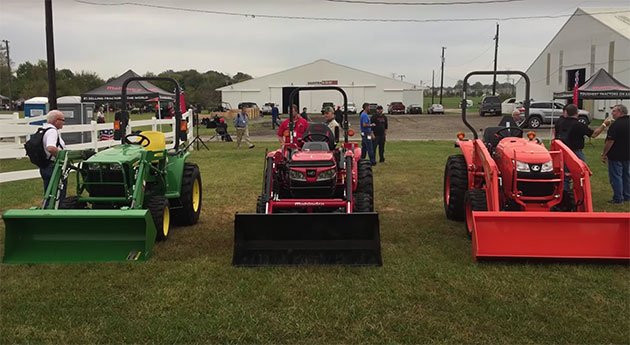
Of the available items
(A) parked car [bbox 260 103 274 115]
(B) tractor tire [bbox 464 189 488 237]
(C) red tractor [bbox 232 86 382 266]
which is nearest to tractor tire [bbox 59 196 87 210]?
(C) red tractor [bbox 232 86 382 266]

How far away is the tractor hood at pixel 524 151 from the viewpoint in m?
6.02

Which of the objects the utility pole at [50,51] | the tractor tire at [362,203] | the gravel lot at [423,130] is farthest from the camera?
the gravel lot at [423,130]

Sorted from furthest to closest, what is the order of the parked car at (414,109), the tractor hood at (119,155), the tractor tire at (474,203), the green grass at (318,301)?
the parked car at (414,109)
the tractor tire at (474,203)
the tractor hood at (119,155)
the green grass at (318,301)

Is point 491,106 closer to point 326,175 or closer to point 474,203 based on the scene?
point 474,203

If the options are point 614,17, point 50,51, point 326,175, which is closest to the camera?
point 326,175

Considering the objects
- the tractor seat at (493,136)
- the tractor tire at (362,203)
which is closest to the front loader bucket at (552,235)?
the tractor tire at (362,203)

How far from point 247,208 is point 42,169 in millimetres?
2967

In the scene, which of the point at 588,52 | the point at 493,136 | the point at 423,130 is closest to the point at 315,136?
the point at 493,136

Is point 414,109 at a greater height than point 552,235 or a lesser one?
greater

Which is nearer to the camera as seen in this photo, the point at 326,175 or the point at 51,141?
the point at 326,175

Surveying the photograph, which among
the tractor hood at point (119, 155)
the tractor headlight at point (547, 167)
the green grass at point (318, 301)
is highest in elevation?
the tractor hood at point (119, 155)

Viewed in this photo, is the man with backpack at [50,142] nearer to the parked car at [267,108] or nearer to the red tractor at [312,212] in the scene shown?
the red tractor at [312,212]

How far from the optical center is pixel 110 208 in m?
6.15

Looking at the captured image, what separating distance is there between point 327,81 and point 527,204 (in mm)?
51093
